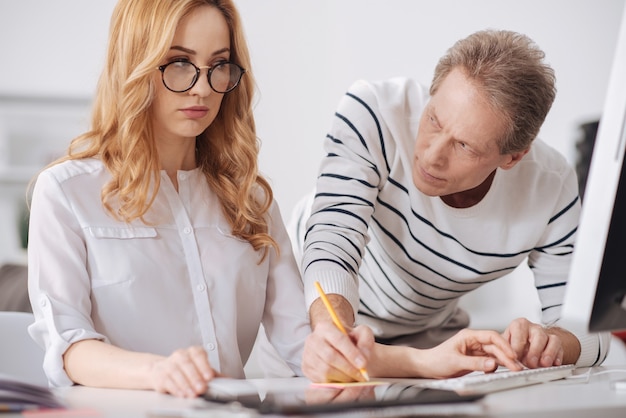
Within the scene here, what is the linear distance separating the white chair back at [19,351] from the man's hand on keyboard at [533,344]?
86cm

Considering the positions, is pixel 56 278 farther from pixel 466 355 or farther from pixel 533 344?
pixel 533 344

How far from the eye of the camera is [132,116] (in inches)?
57.9

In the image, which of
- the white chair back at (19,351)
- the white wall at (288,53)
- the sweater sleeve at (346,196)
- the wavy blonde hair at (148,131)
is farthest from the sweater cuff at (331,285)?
the white wall at (288,53)

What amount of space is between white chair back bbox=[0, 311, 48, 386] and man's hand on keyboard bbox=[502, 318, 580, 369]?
86 cm

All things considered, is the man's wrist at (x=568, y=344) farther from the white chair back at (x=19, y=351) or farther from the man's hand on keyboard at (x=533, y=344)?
the white chair back at (x=19, y=351)

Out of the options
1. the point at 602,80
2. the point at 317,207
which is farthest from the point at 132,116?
the point at 602,80

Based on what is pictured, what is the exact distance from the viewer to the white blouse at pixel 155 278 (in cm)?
132

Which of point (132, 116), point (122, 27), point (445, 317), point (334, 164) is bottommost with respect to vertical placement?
point (445, 317)

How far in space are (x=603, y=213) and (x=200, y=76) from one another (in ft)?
2.60

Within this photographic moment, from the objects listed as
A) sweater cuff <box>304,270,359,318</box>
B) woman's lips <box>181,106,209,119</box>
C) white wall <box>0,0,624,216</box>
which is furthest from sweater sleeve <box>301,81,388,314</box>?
white wall <box>0,0,624,216</box>

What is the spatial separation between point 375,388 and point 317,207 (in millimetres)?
674

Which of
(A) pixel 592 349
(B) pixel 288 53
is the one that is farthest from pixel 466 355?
(B) pixel 288 53

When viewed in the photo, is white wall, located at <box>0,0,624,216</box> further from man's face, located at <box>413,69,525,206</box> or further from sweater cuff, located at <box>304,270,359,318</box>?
sweater cuff, located at <box>304,270,359,318</box>

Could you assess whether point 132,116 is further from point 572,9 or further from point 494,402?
point 572,9
